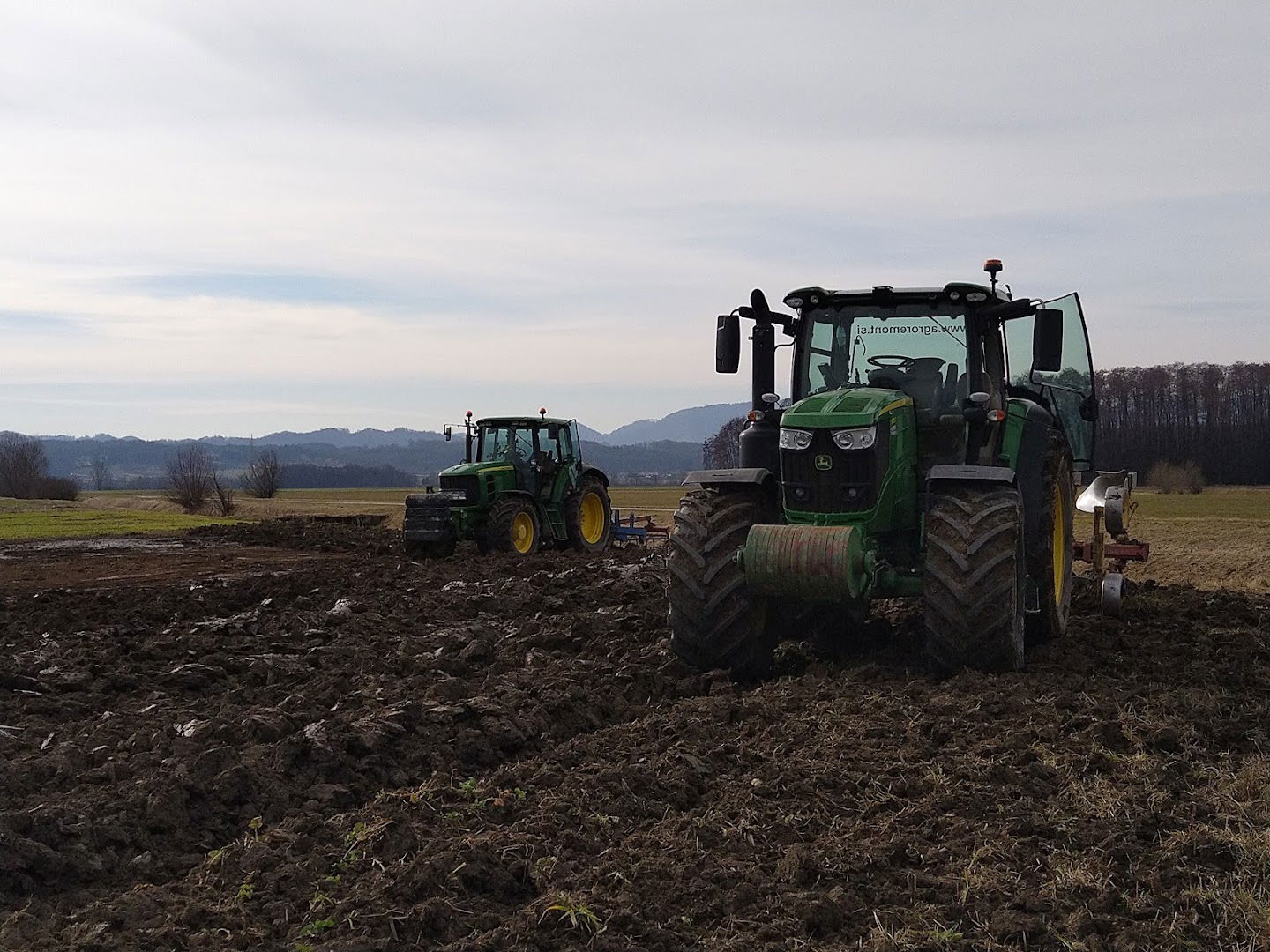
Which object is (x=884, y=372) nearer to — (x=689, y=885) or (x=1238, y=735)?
(x=1238, y=735)

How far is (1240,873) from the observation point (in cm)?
408

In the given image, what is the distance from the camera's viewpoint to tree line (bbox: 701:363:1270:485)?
79.1 m

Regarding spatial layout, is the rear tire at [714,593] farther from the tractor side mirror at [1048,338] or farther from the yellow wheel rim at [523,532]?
the yellow wheel rim at [523,532]

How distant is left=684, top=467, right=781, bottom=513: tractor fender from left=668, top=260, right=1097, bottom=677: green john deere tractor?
0.6 inches

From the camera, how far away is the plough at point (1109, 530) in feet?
35.0

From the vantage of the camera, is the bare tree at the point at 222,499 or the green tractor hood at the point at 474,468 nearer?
the green tractor hood at the point at 474,468

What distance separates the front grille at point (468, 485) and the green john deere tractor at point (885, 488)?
9576 millimetres

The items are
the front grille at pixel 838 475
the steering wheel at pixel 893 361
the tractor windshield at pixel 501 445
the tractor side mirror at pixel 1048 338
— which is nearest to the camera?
the front grille at pixel 838 475

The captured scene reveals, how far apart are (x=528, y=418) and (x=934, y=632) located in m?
12.4

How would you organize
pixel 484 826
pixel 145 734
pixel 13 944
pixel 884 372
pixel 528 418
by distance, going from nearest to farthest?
pixel 13 944, pixel 484 826, pixel 145 734, pixel 884 372, pixel 528 418

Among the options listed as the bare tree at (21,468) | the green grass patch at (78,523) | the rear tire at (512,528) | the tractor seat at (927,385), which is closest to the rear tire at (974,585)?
the tractor seat at (927,385)

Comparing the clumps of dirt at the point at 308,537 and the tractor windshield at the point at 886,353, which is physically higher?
the tractor windshield at the point at 886,353

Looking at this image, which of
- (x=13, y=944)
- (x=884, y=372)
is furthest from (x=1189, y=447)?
(x=13, y=944)

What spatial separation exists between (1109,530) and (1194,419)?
88250mm
